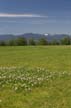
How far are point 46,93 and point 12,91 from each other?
7.27 ft

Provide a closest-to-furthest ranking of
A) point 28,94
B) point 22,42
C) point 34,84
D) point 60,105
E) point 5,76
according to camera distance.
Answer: point 60,105
point 28,94
point 34,84
point 5,76
point 22,42

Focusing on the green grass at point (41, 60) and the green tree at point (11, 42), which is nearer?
the green grass at point (41, 60)

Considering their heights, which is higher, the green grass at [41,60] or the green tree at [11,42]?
the green grass at [41,60]

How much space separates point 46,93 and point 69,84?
11.5 ft

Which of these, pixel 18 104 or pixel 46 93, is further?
pixel 46 93

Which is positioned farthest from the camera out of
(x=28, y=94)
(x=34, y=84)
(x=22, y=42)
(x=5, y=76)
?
(x=22, y=42)

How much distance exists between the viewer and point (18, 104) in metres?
14.7

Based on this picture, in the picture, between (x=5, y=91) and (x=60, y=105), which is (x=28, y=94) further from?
(x=60, y=105)

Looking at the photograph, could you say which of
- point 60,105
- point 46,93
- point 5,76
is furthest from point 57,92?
point 5,76

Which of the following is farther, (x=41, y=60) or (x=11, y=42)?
(x=11, y=42)

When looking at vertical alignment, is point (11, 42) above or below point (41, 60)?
below

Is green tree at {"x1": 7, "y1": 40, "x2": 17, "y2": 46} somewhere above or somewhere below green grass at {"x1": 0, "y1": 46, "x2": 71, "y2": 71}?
below

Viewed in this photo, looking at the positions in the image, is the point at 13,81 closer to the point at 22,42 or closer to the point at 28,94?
the point at 28,94

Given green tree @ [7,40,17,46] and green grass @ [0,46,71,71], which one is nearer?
green grass @ [0,46,71,71]
